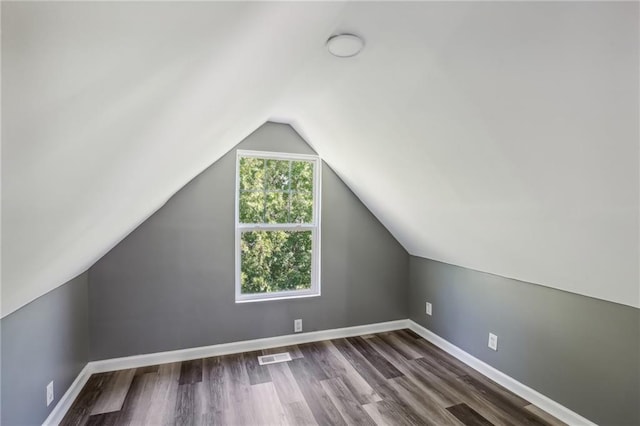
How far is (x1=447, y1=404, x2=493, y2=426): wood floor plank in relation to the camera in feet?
6.86

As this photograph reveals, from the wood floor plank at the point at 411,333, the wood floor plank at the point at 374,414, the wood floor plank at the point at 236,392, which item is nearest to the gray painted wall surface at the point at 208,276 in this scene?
the wood floor plank at the point at 236,392

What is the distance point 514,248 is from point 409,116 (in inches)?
50.1

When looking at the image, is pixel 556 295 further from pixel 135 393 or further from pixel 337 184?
pixel 135 393

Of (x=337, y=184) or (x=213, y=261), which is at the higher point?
(x=337, y=184)

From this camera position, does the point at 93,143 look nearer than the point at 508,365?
Yes

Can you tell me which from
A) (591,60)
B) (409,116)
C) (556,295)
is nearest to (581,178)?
(591,60)

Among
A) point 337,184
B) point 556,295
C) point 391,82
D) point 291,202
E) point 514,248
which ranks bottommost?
point 556,295

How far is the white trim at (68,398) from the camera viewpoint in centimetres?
196

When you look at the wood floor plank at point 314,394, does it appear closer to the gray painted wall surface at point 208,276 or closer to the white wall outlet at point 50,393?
the gray painted wall surface at point 208,276

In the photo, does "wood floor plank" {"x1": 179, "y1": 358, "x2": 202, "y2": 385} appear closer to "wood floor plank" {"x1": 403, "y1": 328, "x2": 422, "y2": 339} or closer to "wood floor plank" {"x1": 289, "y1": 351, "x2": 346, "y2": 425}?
"wood floor plank" {"x1": 289, "y1": 351, "x2": 346, "y2": 425}

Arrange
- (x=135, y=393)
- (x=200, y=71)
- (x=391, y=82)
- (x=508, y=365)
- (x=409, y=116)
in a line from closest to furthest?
(x=200, y=71) < (x=391, y=82) < (x=409, y=116) < (x=135, y=393) < (x=508, y=365)

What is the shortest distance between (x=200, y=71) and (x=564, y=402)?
2971mm

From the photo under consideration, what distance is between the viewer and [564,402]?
213 centimetres

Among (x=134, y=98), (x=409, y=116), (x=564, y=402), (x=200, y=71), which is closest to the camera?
(x=134, y=98)
